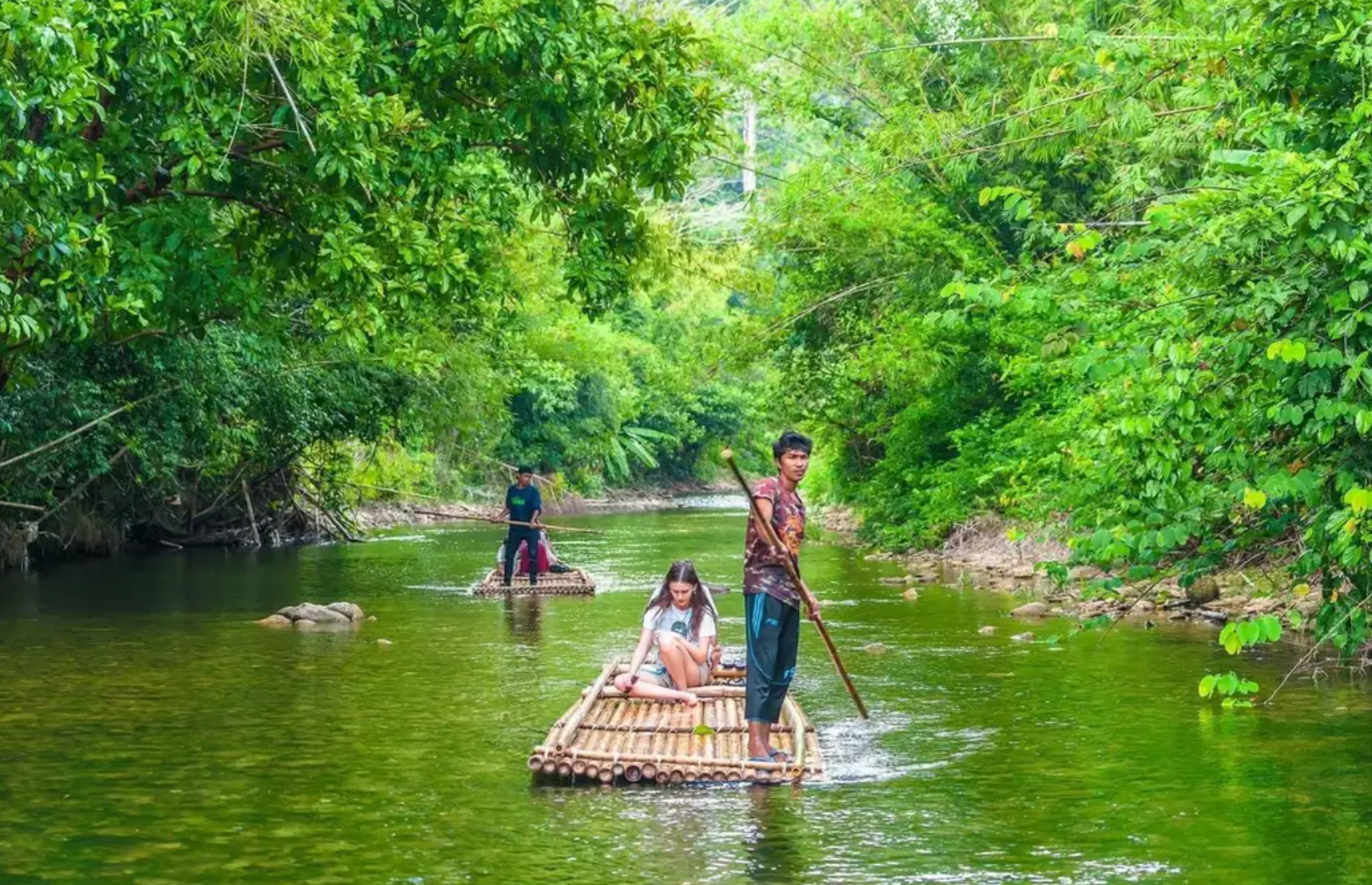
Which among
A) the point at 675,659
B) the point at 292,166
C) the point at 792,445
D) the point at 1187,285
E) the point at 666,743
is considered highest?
the point at 292,166

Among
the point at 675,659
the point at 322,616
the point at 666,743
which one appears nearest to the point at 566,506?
the point at 322,616

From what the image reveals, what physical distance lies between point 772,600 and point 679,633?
2.18 metres

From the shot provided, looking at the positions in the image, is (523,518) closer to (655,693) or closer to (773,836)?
Answer: (655,693)

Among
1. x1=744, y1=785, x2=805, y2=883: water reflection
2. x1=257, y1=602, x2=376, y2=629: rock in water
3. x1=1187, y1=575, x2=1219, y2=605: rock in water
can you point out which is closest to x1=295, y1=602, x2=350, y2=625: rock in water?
x1=257, y1=602, x2=376, y2=629: rock in water

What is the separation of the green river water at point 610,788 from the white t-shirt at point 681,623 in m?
0.98

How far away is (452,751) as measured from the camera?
1088cm

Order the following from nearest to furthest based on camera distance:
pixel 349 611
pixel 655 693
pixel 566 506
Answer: pixel 655 693 → pixel 349 611 → pixel 566 506

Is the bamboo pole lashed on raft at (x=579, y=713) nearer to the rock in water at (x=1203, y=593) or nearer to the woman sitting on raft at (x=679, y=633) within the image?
the woman sitting on raft at (x=679, y=633)

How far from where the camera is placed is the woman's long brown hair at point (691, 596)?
1170 centimetres

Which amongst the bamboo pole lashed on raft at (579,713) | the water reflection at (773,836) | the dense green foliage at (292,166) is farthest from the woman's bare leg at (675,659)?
the dense green foliage at (292,166)

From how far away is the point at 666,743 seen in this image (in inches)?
399

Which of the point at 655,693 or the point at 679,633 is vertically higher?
the point at 679,633

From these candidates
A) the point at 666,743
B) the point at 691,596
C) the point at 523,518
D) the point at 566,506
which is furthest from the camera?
the point at 566,506

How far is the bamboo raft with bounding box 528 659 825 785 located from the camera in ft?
31.2
